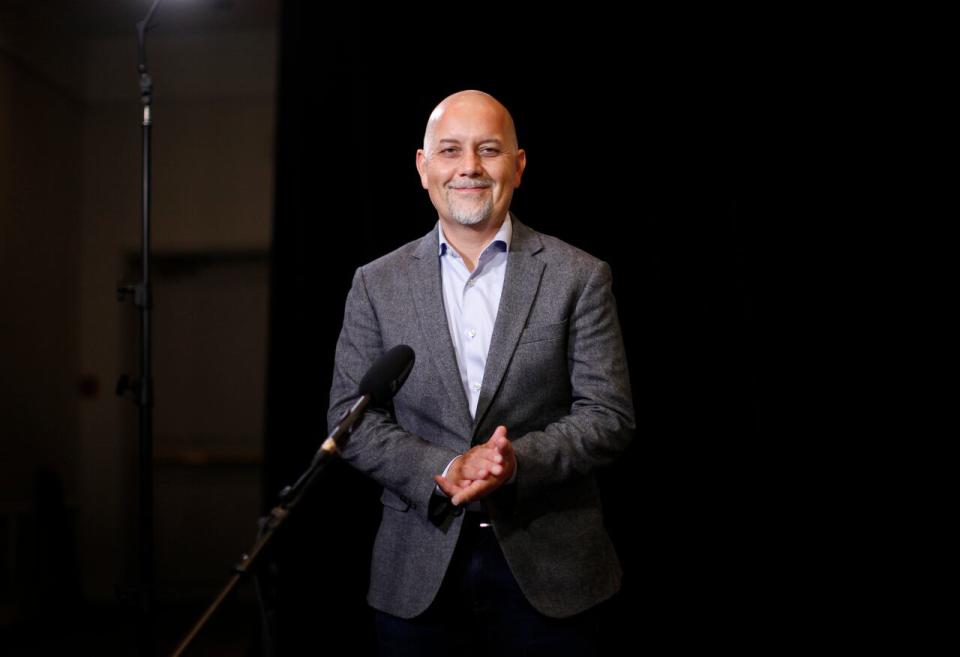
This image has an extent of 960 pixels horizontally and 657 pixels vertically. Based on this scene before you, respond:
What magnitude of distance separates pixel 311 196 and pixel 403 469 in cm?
149

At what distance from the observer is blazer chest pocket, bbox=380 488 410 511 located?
1.76 m

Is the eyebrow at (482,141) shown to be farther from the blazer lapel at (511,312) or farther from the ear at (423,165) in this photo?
the blazer lapel at (511,312)

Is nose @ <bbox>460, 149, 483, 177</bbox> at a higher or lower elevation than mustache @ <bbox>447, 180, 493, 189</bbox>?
higher

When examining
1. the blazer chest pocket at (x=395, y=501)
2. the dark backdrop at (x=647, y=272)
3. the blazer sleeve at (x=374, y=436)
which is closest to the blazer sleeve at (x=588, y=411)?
the blazer sleeve at (x=374, y=436)

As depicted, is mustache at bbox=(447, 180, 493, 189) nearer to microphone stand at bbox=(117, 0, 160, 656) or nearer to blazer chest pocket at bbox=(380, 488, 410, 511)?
blazer chest pocket at bbox=(380, 488, 410, 511)

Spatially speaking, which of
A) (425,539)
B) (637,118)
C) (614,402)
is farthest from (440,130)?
(637,118)

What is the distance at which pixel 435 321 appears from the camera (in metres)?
1.77

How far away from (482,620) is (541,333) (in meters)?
0.54

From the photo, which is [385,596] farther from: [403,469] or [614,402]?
[614,402]

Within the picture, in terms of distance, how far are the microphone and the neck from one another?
0.45 m

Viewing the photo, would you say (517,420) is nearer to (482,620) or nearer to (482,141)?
(482,620)

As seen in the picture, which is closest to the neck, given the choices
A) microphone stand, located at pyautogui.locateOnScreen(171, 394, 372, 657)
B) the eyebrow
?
the eyebrow

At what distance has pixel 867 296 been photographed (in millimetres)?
2791

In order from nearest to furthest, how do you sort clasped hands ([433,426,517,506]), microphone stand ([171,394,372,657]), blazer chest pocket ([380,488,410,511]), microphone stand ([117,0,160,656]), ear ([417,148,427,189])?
microphone stand ([171,394,372,657]) < clasped hands ([433,426,517,506]) < blazer chest pocket ([380,488,410,511]) < ear ([417,148,427,189]) < microphone stand ([117,0,160,656])
